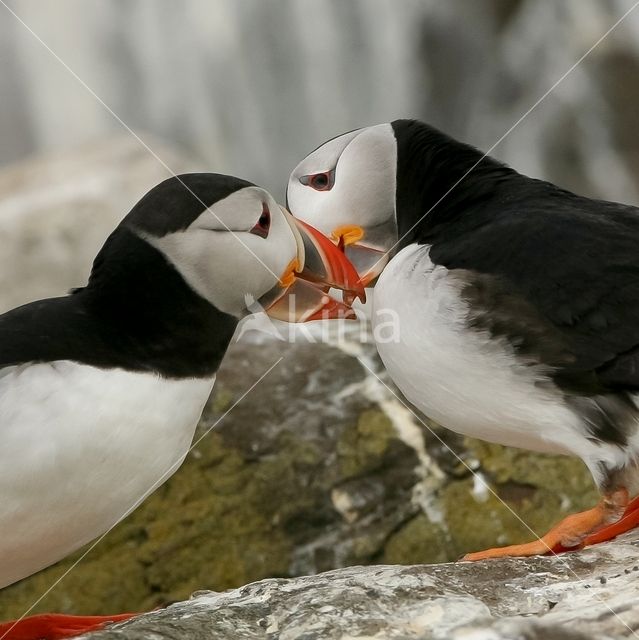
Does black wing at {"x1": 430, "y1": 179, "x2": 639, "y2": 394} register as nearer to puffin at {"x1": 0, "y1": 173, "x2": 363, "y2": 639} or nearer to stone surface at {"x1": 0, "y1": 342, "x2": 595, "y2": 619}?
puffin at {"x1": 0, "y1": 173, "x2": 363, "y2": 639}

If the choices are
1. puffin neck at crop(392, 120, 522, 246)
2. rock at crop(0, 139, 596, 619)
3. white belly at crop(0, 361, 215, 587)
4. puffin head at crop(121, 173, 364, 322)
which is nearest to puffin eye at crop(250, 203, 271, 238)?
puffin head at crop(121, 173, 364, 322)

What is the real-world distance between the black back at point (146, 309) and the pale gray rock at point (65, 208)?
3.79 m

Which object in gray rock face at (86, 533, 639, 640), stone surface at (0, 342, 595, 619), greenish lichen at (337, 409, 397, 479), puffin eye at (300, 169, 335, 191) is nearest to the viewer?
gray rock face at (86, 533, 639, 640)

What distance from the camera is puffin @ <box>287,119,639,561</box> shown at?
7.56 feet

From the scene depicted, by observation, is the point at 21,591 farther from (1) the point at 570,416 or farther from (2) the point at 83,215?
(2) the point at 83,215

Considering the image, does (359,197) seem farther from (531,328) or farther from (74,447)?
(74,447)

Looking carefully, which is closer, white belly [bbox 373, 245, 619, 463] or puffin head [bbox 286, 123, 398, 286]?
white belly [bbox 373, 245, 619, 463]

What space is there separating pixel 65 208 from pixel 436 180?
13.0 feet

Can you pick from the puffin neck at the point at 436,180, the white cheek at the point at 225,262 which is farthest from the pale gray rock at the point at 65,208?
the white cheek at the point at 225,262

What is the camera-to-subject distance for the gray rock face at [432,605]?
5.73ft

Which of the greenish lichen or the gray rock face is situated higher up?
the gray rock face

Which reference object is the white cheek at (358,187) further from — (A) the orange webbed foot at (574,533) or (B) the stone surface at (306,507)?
(A) the orange webbed foot at (574,533)

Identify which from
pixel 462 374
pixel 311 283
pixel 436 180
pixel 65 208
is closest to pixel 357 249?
pixel 436 180

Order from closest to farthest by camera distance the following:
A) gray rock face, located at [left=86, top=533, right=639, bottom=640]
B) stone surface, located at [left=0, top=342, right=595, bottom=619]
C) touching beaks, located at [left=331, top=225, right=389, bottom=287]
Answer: gray rock face, located at [left=86, top=533, right=639, bottom=640]
touching beaks, located at [left=331, top=225, right=389, bottom=287]
stone surface, located at [left=0, top=342, right=595, bottom=619]
